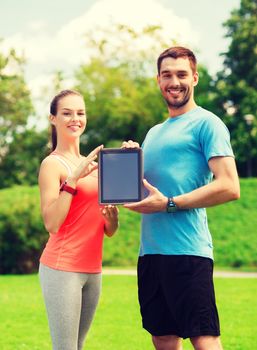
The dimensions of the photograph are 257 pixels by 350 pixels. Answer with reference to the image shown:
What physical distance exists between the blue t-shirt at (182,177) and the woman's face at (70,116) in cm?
56

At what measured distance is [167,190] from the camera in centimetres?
409

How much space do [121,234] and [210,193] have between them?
68.9ft

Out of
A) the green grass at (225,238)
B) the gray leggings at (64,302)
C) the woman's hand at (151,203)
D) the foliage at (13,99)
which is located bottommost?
the green grass at (225,238)

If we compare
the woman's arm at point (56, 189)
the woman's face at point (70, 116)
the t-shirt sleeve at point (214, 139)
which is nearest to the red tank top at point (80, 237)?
the woman's arm at point (56, 189)

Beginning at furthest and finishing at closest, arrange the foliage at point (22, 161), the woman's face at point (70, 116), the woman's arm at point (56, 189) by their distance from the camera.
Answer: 1. the foliage at point (22, 161)
2. the woman's face at point (70, 116)
3. the woman's arm at point (56, 189)

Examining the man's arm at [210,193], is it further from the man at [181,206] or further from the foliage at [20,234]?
the foliage at [20,234]

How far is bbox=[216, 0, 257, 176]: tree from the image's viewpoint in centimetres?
3847

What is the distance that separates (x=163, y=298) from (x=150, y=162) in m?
0.78

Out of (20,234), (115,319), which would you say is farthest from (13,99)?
(115,319)

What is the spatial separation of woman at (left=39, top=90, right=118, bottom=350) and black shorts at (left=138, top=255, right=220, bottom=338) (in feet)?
1.11

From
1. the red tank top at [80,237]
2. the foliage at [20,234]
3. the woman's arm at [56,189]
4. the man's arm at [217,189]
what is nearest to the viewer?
the man's arm at [217,189]

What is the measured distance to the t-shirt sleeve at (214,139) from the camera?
154 inches

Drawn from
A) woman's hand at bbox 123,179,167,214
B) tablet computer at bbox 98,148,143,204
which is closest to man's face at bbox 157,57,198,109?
tablet computer at bbox 98,148,143,204

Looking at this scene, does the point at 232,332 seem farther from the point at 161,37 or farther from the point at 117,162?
the point at 161,37
